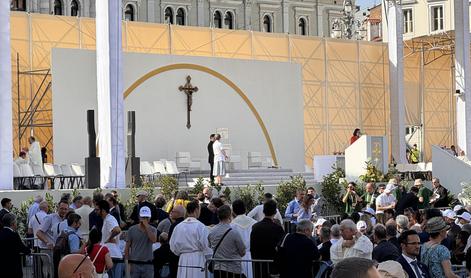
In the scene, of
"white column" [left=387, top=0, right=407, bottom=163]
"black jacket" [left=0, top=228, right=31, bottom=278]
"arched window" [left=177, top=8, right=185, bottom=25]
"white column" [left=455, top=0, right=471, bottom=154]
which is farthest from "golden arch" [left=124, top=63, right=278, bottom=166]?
"arched window" [left=177, top=8, right=185, bottom=25]

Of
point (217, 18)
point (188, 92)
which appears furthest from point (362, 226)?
point (217, 18)

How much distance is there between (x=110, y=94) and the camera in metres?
26.2

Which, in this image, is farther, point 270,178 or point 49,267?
point 270,178

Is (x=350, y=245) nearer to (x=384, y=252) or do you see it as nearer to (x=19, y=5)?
(x=384, y=252)

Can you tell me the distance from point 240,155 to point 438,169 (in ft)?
24.2

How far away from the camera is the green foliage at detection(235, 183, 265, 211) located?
1003 inches

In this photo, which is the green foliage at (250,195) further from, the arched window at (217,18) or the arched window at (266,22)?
the arched window at (266,22)

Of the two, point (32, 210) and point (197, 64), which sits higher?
point (197, 64)

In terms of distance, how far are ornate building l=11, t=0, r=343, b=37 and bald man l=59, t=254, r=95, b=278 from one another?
180ft

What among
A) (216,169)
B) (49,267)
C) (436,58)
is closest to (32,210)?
(49,267)

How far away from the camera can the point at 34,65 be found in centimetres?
3444

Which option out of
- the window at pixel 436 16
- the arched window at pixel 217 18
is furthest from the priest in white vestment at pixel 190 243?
the arched window at pixel 217 18

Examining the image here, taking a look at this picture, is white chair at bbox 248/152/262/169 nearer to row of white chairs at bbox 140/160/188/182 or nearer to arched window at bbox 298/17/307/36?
row of white chairs at bbox 140/160/188/182

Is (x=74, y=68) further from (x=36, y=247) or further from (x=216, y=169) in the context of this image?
(x=36, y=247)
